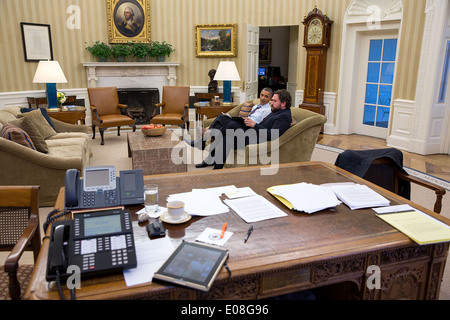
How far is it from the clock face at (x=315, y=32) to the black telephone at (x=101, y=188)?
6234mm

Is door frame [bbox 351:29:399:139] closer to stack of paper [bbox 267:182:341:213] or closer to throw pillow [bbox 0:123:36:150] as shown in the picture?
stack of paper [bbox 267:182:341:213]

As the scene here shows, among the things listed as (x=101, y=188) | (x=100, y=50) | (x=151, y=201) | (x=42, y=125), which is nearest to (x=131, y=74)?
(x=100, y=50)

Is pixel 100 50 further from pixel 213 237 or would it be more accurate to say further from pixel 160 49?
pixel 213 237

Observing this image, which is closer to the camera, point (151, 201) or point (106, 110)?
point (151, 201)

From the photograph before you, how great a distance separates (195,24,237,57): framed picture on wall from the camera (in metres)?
8.41

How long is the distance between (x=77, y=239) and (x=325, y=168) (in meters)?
1.91

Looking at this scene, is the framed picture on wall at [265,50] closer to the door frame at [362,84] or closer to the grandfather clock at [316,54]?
the grandfather clock at [316,54]

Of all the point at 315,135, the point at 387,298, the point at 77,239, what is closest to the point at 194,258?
Answer: the point at 77,239

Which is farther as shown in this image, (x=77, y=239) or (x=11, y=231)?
(x=11, y=231)

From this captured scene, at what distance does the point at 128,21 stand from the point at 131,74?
114 cm

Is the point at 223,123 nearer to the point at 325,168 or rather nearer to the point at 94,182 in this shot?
the point at 325,168

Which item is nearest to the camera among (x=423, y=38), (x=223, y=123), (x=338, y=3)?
(x=223, y=123)

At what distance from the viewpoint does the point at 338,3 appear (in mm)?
→ 7238

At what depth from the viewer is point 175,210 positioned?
1.81 metres
